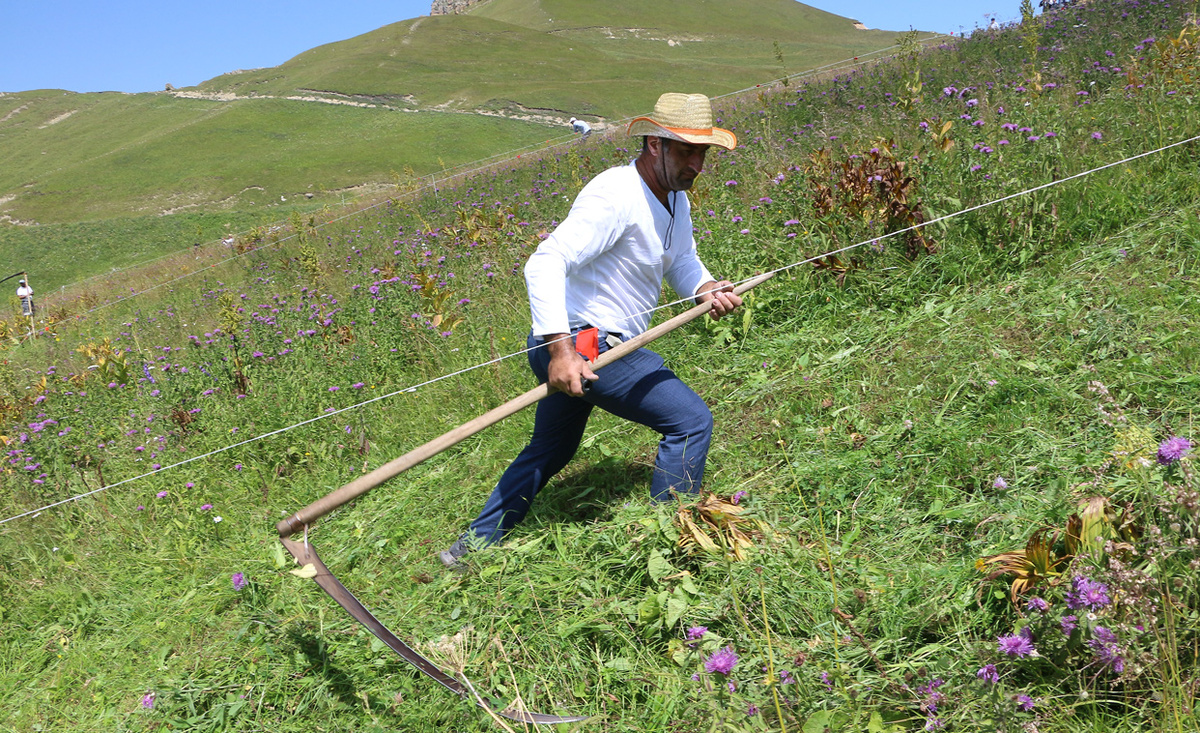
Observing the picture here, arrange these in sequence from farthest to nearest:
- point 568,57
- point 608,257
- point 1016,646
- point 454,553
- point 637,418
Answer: point 568,57
point 454,553
point 637,418
point 608,257
point 1016,646

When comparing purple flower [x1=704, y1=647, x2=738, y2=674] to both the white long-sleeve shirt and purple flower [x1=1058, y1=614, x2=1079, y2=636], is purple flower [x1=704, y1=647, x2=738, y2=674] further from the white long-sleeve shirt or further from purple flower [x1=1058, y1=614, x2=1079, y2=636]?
the white long-sleeve shirt

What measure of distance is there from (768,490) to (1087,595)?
1.42 metres

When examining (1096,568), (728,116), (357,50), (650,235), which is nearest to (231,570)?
(650,235)

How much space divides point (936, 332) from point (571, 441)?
6.52 ft

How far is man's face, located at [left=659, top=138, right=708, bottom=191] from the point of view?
289 cm

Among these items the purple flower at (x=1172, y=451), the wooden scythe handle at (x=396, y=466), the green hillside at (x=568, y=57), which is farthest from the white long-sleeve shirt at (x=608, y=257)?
the green hillside at (x=568, y=57)

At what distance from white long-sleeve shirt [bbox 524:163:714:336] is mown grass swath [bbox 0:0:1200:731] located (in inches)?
33.3

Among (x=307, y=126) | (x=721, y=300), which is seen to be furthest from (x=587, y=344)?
(x=307, y=126)

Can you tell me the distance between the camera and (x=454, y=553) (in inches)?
135

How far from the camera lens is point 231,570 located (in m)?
3.93

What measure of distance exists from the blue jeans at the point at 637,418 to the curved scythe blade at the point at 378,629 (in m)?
0.85

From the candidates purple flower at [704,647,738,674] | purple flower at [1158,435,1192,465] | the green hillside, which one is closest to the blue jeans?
purple flower at [704,647,738,674]

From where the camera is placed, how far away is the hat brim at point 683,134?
9.21ft

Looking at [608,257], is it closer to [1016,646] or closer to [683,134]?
[683,134]
